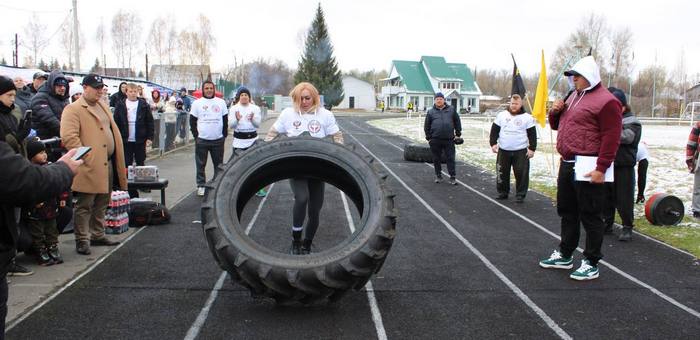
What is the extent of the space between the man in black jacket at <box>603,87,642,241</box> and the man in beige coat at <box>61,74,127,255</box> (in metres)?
5.81

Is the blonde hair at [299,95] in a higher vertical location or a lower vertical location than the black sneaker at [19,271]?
higher

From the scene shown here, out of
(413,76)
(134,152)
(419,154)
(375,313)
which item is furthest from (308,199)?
(413,76)

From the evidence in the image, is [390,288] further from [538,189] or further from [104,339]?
[538,189]

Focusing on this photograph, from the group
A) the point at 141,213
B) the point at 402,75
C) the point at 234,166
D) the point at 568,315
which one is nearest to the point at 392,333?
the point at 568,315

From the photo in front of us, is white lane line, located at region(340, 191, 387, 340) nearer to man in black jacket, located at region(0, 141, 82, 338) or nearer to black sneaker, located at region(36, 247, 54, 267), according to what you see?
man in black jacket, located at region(0, 141, 82, 338)

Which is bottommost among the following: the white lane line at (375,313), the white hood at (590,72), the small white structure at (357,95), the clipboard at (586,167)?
the white lane line at (375,313)

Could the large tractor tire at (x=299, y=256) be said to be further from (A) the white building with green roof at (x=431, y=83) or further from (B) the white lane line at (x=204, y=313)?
(A) the white building with green roof at (x=431, y=83)

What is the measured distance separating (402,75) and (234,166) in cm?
8132

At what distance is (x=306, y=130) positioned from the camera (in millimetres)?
5539

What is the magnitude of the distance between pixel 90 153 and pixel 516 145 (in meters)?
6.72

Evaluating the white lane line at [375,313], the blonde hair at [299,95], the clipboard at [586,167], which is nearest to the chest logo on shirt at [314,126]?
the blonde hair at [299,95]

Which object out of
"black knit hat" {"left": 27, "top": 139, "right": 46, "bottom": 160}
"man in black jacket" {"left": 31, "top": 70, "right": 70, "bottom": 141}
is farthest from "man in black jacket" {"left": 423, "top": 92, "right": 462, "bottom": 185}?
"black knit hat" {"left": 27, "top": 139, "right": 46, "bottom": 160}

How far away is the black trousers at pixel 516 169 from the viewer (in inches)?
379

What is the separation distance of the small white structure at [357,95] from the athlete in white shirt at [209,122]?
3137 inches
